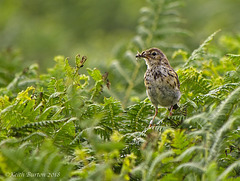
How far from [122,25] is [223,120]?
434 inches

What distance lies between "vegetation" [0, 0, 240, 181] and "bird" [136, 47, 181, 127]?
7.8 inches

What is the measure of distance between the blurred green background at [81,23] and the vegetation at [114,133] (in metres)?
6.77

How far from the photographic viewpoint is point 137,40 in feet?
22.3

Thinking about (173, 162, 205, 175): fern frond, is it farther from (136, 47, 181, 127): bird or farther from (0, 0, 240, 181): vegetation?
(136, 47, 181, 127): bird

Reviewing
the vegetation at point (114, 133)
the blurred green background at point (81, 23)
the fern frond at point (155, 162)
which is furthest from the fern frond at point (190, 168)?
the blurred green background at point (81, 23)

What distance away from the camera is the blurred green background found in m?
11.8

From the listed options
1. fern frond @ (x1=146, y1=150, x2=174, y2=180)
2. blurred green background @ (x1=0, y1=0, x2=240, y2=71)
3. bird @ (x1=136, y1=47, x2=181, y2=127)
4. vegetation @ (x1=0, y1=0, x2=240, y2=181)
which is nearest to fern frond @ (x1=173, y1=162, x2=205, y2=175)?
vegetation @ (x1=0, y1=0, x2=240, y2=181)

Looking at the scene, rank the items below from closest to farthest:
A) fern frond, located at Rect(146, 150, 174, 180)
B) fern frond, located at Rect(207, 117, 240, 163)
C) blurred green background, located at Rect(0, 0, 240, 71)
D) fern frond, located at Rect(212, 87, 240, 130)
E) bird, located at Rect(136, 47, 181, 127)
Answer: fern frond, located at Rect(146, 150, 174, 180), fern frond, located at Rect(207, 117, 240, 163), fern frond, located at Rect(212, 87, 240, 130), bird, located at Rect(136, 47, 181, 127), blurred green background, located at Rect(0, 0, 240, 71)

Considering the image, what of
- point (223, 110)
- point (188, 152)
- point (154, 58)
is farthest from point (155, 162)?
point (154, 58)

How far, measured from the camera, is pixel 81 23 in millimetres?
13766

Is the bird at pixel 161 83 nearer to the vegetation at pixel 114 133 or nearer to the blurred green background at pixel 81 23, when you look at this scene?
the vegetation at pixel 114 133

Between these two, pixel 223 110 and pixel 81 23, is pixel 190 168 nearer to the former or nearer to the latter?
pixel 223 110

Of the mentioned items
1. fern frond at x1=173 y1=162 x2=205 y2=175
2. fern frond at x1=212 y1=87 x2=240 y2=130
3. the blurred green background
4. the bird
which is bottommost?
fern frond at x1=173 y1=162 x2=205 y2=175

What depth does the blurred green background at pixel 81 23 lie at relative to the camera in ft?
38.5
